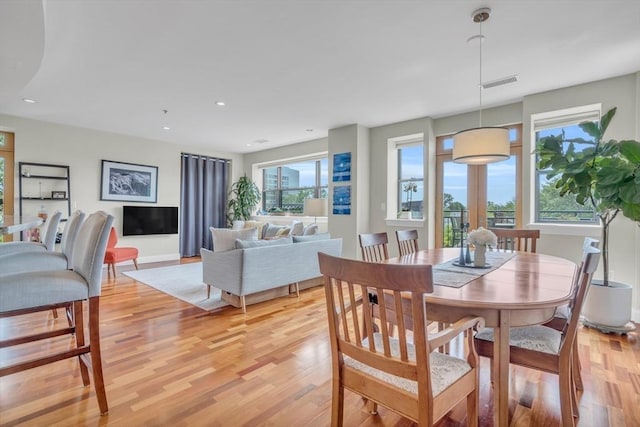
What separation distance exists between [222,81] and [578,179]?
3709 mm

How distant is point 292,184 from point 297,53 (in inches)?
181

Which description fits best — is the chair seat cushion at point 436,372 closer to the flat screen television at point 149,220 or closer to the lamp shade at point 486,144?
the lamp shade at point 486,144

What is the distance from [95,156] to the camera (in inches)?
227

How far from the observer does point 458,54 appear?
2824 mm

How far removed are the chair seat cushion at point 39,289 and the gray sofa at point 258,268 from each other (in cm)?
171

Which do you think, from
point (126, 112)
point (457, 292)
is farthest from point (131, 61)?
Answer: point (457, 292)

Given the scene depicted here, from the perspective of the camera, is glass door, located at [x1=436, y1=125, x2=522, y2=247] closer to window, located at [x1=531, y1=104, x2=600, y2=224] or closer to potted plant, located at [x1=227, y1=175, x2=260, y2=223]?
window, located at [x1=531, y1=104, x2=600, y2=224]

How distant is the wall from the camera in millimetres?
5102

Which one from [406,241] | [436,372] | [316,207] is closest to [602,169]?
[406,241]

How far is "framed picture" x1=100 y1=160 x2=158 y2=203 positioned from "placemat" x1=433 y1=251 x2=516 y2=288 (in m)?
6.15

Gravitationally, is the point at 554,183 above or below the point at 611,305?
above

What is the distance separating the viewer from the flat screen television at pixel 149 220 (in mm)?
6133

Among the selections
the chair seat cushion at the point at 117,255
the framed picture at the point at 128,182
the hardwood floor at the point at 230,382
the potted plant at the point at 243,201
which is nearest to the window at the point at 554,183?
the hardwood floor at the point at 230,382

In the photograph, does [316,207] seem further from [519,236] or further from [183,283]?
[519,236]
